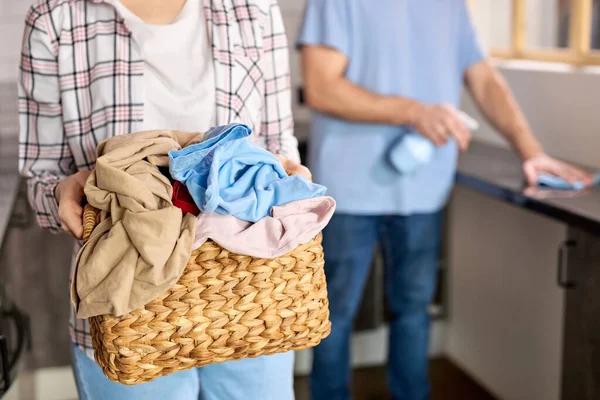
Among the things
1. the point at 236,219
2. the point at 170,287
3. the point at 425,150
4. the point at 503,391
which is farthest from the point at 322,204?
the point at 503,391

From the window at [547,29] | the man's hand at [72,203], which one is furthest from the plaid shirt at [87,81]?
the window at [547,29]

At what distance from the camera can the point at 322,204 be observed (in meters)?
0.98

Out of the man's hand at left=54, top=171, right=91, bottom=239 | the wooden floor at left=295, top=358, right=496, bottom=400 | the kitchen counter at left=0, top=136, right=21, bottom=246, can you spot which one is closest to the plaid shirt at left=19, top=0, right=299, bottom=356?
the man's hand at left=54, top=171, right=91, bottom=239

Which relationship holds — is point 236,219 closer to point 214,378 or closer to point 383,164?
point 214,378

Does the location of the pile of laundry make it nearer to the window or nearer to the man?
the man

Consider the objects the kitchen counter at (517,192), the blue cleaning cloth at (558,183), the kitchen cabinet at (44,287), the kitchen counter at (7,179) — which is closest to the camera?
the kitchen counter at (7,179)

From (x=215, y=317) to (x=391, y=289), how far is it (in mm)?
1370

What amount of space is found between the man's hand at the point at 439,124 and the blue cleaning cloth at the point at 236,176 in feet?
3.31

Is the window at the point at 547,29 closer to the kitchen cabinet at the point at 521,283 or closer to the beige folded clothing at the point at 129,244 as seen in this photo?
the kitchen cabinet at the point at 521,283

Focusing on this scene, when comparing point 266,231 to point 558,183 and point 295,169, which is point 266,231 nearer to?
point 295,169

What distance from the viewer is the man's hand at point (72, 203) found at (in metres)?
1.03

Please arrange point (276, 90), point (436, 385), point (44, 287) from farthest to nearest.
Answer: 1. point (436, 385)
2. point (44, 287)
3. point (276, 90)

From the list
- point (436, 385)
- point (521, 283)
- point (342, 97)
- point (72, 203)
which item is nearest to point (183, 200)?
point (72, 203)

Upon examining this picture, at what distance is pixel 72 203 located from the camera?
3.42 ft
